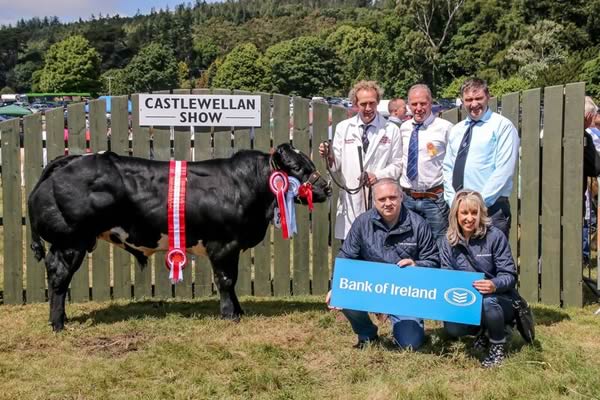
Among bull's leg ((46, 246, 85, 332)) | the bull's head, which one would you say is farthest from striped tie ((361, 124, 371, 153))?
bull's leg ((46, 246, 85, 332))

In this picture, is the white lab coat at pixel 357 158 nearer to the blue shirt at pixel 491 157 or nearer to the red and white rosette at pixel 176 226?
the blue shirt at pixel 491 157

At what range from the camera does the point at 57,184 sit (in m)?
5.65

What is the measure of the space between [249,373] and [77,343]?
1.76 metres

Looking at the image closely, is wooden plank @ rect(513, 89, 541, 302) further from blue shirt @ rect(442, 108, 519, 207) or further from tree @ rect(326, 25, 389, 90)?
tree @ rect(326, 25, 389, 90)

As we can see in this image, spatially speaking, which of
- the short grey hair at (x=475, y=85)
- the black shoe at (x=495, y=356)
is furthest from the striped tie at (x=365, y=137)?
the black shoe at (x=495, y=356)

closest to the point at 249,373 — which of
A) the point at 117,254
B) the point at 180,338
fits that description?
the point at 180,338

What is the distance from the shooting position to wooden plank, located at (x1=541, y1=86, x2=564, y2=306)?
6.39m

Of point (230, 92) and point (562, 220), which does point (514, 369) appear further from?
point (230, 92)

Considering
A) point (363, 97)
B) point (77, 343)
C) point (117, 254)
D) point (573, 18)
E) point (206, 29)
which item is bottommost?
point (77, 343)

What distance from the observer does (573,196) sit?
6438 mm

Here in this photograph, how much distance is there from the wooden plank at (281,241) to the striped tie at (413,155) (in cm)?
→ 162

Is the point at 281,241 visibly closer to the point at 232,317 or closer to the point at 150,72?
the point at 232,317

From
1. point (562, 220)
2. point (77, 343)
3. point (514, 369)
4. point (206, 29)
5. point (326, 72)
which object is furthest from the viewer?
point (206, 29)

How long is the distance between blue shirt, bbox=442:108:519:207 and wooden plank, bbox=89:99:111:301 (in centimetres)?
363
